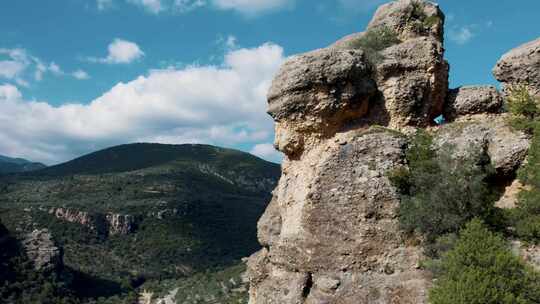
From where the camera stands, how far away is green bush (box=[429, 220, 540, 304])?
11.7 meters

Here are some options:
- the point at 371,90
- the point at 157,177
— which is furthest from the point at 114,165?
the point at 371,90

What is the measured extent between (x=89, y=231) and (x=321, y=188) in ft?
351

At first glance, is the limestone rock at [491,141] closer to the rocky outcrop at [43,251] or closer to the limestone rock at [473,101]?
the limestone rock at [473,101]

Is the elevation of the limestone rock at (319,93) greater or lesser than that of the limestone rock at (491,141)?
greater

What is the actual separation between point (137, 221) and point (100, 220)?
888 centimetres

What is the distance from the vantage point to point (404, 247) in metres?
14.8

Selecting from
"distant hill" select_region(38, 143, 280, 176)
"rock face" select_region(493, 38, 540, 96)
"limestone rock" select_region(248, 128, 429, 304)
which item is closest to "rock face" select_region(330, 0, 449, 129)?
"limestone rock" select_region(248, 128, 429, 304)

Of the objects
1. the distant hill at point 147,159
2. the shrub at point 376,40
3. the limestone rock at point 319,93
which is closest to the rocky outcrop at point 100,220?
the distant hill at point 147,159

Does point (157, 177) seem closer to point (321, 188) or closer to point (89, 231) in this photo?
point (89, 231)

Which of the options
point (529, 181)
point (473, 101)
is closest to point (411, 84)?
point (473, 101)

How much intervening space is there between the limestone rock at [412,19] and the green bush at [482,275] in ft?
31.8

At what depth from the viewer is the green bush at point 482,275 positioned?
11.7 m

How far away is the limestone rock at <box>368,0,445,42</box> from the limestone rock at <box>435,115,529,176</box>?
15.9 feet

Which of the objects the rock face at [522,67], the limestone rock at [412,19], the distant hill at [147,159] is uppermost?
the distant hill at [147,159]
